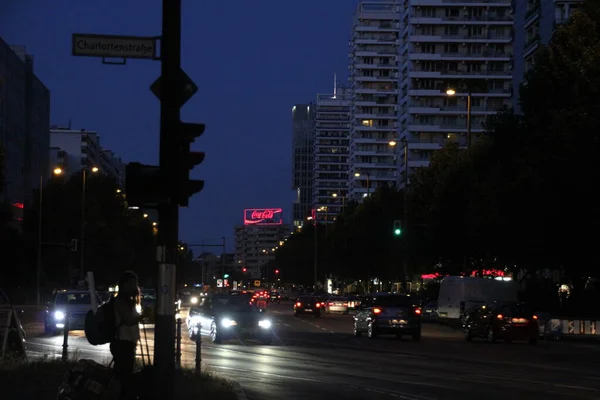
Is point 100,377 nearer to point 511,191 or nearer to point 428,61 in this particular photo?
point 511,191

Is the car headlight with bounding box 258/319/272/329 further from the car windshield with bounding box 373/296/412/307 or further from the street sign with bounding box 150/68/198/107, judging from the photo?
the street sign with bounding box 150/68/198/107

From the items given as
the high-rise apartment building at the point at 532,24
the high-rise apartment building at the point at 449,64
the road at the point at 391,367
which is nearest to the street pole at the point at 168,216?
the road at the point at 391,367

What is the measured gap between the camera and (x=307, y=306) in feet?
235

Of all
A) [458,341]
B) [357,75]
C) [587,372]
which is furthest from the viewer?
[357,75]

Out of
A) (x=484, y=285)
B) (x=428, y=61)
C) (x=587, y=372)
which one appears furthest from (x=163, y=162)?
(x=428, y=61)

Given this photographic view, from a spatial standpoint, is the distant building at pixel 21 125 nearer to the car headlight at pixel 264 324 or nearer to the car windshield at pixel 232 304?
the car windshield at pixel 232 304

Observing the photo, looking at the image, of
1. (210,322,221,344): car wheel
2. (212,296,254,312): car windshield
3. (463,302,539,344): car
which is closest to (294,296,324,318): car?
(463,302,539,344): car

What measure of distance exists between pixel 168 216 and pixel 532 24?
7482 centimetres

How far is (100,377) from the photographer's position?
472 inches

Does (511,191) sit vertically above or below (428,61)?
below

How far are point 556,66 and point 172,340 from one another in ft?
124

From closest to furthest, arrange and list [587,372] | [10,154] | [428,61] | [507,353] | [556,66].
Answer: [587,372] → [507,353] → [556,66] → [10,154] → [428,61]

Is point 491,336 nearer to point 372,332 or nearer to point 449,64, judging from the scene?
point 372,332

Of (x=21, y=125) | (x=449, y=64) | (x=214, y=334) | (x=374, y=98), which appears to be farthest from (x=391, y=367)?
(x=374, y=98)
